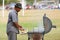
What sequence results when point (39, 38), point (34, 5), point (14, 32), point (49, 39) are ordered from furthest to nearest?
1. point (34, 5)
2. point (49, 39)
3. point (14, 32)
4. point (39, 38)

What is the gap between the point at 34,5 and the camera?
40188 millimetres

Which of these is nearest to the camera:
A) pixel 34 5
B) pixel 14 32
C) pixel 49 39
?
pixel 14 32

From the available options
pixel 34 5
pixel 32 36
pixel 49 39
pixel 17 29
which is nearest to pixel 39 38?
pixel 32 36

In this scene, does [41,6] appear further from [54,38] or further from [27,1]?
[54,38]

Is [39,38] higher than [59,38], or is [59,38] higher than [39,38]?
[39,38]

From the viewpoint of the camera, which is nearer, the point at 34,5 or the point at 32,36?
the point at 32,36

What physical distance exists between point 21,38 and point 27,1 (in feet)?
105

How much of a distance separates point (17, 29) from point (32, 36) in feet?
1.91

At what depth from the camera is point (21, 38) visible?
10.7m

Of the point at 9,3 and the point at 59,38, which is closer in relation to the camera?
the point at 59,38

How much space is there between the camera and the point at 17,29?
669cm

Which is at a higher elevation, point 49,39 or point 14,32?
point 14,32

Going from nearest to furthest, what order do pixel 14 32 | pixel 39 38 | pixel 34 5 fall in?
pixel 39 38 → pixel 14 32 → pixel 34 5

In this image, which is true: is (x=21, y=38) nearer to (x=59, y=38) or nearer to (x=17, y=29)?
(x=59, y=38)
